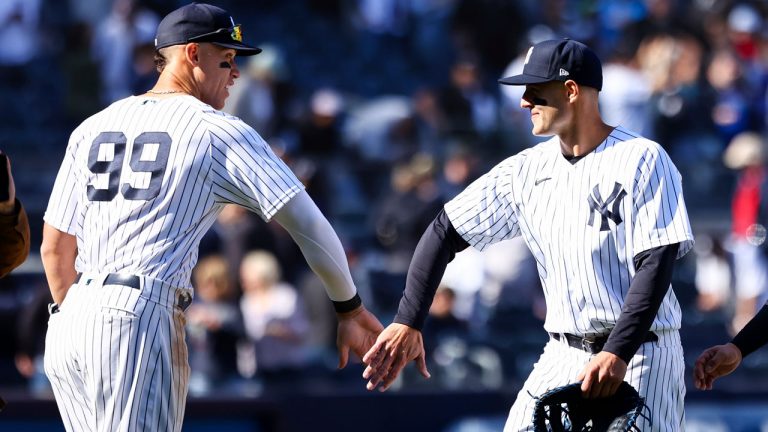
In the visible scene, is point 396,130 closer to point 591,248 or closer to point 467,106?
point 467,106

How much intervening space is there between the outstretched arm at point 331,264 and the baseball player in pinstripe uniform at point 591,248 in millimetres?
99

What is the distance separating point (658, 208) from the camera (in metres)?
4.52

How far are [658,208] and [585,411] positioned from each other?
30.0 inches

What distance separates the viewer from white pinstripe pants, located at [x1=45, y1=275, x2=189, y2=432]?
4344 millimetres


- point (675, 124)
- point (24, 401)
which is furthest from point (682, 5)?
point (24, 401)

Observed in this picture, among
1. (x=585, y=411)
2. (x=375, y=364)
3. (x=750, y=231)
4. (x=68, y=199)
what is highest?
(x=68, y=199)

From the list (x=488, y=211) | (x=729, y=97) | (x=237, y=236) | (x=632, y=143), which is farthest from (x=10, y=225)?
(x=729, y=97)

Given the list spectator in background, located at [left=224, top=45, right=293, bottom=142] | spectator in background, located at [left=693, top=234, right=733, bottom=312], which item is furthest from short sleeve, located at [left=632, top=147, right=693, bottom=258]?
spectator in background, located at [left=224, top=45, right=293, bottom=142]

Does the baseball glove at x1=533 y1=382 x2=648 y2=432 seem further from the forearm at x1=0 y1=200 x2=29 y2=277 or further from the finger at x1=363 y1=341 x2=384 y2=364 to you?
the forearm at x1=0 y1=200 x2=29 y2=277

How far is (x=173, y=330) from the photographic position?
446 cm

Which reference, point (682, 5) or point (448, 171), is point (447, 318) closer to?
point (448, 171)

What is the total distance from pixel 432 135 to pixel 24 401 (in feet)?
15.9

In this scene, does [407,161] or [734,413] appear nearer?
[734,413]

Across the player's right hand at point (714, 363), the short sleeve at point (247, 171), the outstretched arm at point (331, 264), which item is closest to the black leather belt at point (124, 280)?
the short sleeve at point (247, 171)
